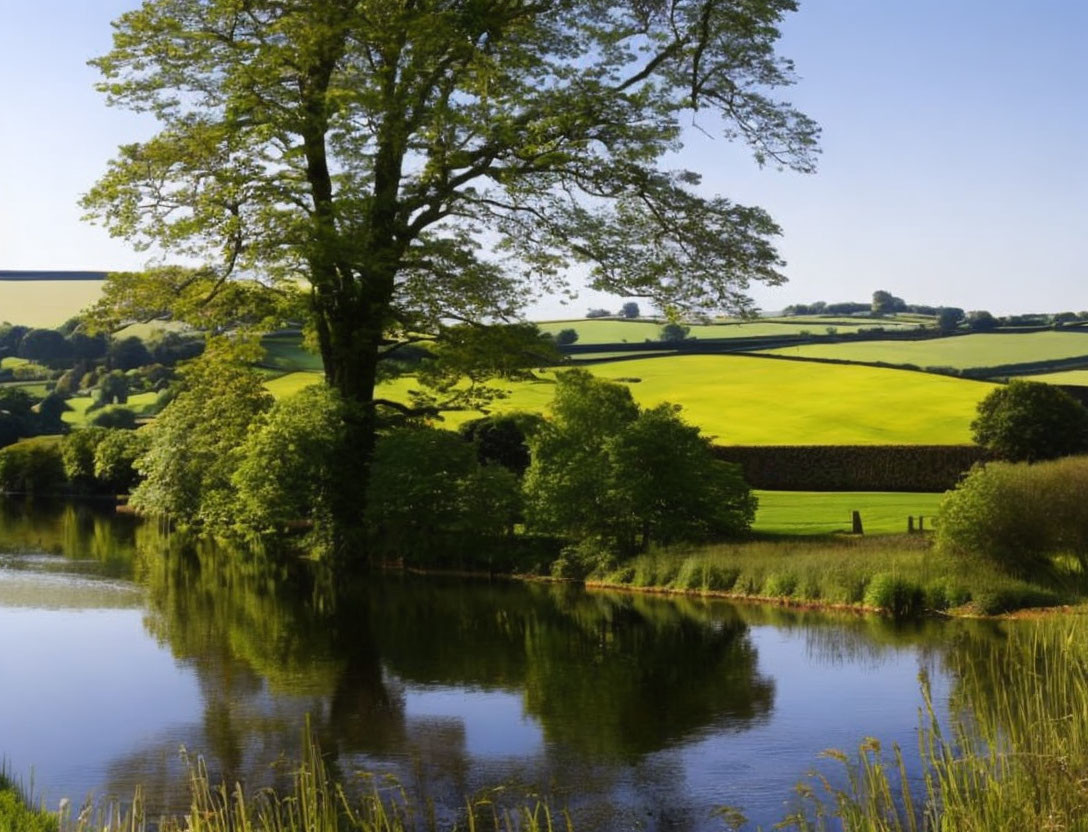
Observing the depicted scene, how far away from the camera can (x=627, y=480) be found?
29578mm

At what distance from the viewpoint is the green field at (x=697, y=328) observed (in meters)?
89.8

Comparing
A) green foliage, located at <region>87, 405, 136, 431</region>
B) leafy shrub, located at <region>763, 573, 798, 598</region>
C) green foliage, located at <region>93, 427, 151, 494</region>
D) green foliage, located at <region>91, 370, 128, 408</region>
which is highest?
green foliage, located at <region>91, 370, 128, 408</region>

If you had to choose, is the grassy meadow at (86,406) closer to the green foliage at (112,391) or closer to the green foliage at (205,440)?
the green foliage at (112,391)

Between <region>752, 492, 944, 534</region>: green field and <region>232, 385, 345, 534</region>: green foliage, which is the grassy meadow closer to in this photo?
<region>752, 492, 944, 534</region>: green field

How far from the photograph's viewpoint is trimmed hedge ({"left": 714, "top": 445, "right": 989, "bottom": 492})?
47.9 metres

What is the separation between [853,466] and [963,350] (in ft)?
118

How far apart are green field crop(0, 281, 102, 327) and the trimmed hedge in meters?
81.7

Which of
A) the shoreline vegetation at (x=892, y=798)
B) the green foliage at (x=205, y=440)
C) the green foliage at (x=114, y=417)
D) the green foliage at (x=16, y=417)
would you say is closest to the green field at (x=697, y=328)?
the green foliage at (x=114, y=417)

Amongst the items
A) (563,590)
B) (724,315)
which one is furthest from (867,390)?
(563,590)

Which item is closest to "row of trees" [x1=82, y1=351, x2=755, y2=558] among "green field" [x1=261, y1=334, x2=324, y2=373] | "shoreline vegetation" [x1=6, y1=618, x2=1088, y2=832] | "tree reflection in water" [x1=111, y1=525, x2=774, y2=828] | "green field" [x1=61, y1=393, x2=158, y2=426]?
"tree reflection in water" [x1=111, y1=525, x2=774, y2=828]

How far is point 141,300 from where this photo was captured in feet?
106

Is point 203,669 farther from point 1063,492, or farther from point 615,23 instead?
point 615,23

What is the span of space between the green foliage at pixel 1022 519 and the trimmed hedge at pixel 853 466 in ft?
72.6

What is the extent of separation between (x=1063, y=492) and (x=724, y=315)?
951 centimetres
